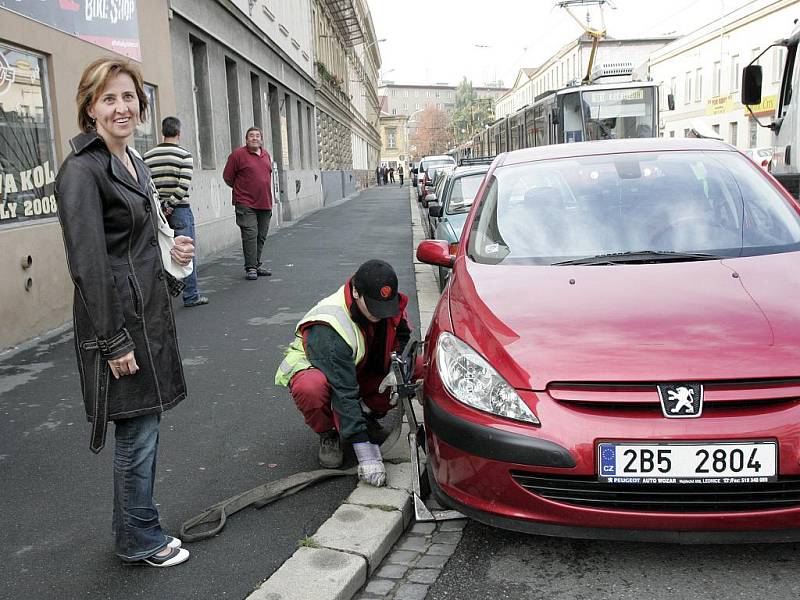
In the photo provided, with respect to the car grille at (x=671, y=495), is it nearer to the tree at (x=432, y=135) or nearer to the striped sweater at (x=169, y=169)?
the striped sweater at (x=169, y=169)

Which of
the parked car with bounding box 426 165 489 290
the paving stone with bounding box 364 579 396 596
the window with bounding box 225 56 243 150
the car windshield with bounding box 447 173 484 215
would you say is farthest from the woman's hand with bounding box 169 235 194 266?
the window with bounding box 225 56 243 150

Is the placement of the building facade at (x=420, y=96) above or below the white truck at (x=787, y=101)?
above

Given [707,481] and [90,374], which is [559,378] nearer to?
[707,481]

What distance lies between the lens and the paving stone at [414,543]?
3.44 m

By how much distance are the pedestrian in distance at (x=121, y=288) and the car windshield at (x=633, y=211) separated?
5.77ft

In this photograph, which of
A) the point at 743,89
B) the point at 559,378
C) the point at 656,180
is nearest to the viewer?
the point at 559,378

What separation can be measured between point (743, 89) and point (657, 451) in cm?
760

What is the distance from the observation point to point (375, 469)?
12.6 ft

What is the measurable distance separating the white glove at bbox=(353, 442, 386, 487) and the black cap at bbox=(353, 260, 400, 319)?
2.15ft

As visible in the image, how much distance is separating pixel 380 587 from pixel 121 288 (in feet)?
4.90

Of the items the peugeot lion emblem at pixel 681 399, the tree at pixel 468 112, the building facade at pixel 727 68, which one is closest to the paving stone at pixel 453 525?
the peugeot lion emblem at pixel 681 399

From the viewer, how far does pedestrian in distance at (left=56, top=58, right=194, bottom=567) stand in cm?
268

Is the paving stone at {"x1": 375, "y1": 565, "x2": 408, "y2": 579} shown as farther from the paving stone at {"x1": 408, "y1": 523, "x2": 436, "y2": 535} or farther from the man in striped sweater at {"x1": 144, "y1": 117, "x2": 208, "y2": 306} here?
the man in striped sweater at {"x1": 144, "y1": 117, "x2": 208, "y2": 306}

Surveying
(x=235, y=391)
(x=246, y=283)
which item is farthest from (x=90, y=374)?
(x=246, y=283)
